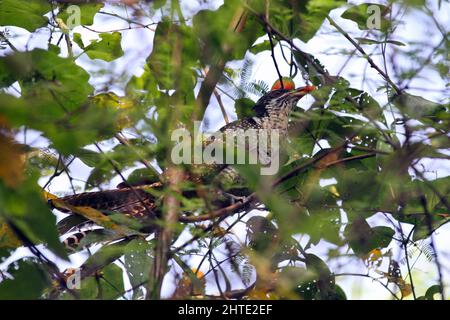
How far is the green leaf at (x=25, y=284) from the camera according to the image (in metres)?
2.50

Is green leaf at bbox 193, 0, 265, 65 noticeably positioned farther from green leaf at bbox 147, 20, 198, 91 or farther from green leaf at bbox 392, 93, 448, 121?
green leaf at bbox 392, 93, 448, 121

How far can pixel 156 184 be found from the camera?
3.37 meters

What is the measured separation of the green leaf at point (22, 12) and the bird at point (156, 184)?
3.34 feet

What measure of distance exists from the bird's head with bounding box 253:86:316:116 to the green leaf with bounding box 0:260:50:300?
2.89 metres

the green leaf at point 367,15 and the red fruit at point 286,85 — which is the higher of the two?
the red fruit at point 286,85

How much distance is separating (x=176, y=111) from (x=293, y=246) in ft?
4.60

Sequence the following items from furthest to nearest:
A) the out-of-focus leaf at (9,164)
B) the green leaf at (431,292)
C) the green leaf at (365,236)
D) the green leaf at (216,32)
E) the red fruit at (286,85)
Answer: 1. the red fruit at (286,85)
2. the green leaf at (431,292)
3. the green leaf at (365,236)
4. the green leaf at (216,32)
5. the out-of-focus leaf at (9,164)

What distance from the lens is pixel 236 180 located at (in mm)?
3141

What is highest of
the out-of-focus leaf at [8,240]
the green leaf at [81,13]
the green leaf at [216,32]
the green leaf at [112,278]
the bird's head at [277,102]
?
the bird's head at [277,102]

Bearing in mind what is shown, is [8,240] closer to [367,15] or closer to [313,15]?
[313,15]

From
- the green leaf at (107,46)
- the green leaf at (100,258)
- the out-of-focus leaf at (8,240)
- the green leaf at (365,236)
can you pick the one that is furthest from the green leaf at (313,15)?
the out-of-focus leaf at (8,240)

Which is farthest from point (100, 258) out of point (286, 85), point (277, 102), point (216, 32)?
point (277, 102)

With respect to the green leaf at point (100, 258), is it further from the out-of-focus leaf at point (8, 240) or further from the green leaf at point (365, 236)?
the green leaf at point (365, 236)
